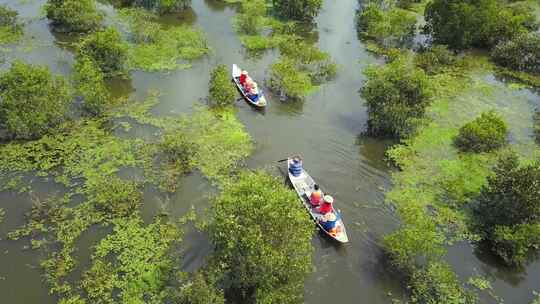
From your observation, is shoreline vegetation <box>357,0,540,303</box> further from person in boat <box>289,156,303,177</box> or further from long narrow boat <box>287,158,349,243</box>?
person in boat <box>289,156,303,177</box>

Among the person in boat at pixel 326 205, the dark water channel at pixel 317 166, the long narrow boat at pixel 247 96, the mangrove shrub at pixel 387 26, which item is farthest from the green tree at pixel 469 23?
the person in boat at pixel 326 205

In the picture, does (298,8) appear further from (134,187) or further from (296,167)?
(134,187)

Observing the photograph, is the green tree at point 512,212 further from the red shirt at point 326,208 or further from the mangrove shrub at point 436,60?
the mangrove shrub at point 436,60

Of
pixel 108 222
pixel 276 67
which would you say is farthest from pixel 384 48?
pixel 108 222

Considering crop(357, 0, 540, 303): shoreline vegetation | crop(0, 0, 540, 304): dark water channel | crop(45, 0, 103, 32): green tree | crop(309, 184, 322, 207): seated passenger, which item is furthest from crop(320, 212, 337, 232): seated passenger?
crop(45, 0, 103, 32): green tree

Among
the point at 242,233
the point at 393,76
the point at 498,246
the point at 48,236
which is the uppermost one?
the point at 393,76

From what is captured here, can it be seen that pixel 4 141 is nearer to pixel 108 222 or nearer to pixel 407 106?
pixel 108 222
